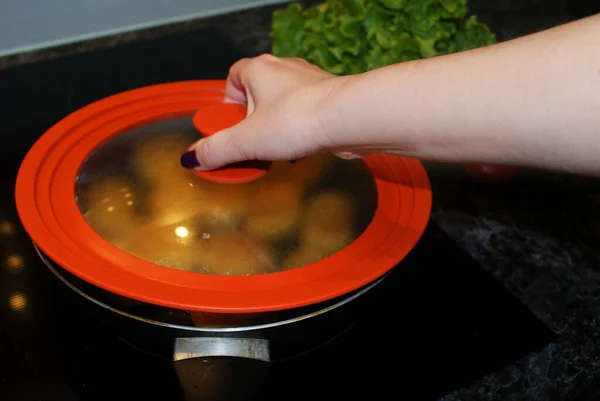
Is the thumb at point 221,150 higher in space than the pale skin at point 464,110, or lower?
lower

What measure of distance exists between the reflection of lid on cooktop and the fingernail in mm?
17

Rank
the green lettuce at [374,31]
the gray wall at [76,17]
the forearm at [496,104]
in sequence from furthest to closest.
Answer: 1. the gray wall at [76,17]
2. the green lettuce at [374,31]
3. the forearm at [496,104]

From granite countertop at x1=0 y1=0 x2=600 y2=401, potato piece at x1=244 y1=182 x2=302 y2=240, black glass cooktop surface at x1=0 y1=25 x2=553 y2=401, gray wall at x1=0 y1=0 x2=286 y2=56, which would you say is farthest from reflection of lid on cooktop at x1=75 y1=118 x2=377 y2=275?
gray wall at x1=0 y1=0 x2=286 y2=56

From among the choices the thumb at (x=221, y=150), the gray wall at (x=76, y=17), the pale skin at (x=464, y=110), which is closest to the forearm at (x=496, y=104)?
the pale skin at (x=464, y=110)

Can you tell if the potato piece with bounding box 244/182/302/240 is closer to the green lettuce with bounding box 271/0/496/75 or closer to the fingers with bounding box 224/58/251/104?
the fingers with bounding box 224/58/251/104

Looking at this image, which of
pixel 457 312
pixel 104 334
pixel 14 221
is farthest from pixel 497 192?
pixel 14 221

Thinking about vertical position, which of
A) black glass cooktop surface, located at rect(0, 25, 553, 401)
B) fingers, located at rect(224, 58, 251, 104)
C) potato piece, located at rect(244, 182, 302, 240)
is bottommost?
black glass cooktop surface, located at rect(0, 25, 553, 401)

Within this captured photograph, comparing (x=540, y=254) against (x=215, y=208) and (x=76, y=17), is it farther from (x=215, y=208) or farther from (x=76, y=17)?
(x=76, y=17)

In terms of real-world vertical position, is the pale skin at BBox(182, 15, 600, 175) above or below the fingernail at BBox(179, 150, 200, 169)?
above

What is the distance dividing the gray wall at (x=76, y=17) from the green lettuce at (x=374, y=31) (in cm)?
42

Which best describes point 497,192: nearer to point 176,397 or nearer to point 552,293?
point 552,293

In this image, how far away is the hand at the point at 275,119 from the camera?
0.71 metres

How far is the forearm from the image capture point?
0.54 meters

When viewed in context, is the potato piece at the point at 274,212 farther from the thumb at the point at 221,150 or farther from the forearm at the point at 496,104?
the forearm at the point at 496,104
